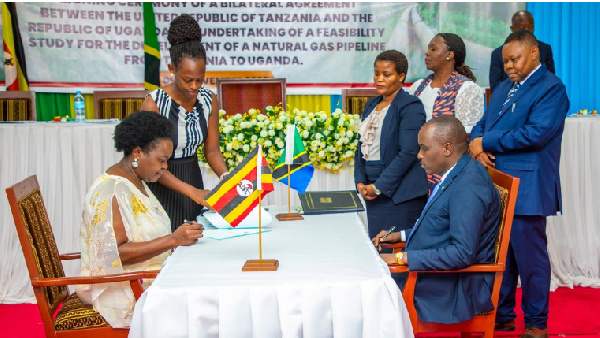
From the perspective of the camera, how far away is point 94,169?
3.94 metres

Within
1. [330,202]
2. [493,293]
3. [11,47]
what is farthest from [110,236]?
[11,47]

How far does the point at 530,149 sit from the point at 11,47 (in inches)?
220

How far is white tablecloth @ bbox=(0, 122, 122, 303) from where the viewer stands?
3877 millimetres

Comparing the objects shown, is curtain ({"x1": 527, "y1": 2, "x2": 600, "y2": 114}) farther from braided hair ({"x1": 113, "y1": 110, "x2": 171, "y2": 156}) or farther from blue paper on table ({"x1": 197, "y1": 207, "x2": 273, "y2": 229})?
braided hair ({"x1": 113, "y1": 110, "x2": 171, "y2": 156})

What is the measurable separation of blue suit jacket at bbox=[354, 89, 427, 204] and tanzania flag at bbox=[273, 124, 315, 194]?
45 cm

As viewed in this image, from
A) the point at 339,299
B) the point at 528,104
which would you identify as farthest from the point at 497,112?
the point at 339,299

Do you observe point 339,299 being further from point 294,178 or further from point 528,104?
point 528,104

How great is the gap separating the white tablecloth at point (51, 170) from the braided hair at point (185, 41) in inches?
51.9

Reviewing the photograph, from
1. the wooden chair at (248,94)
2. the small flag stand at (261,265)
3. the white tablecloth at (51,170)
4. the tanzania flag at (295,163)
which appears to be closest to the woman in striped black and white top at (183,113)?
the tanzania flag at (295,163)

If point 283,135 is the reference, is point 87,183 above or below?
below

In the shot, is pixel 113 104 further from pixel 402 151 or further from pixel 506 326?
pixel 506 326

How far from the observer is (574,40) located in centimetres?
648

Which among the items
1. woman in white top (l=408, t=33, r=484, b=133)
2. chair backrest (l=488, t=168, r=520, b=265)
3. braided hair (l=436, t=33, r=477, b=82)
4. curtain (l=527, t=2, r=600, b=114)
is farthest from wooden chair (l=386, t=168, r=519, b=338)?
curtain (l=527, t=2, r=600, b=114)

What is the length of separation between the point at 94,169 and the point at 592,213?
3.11m
